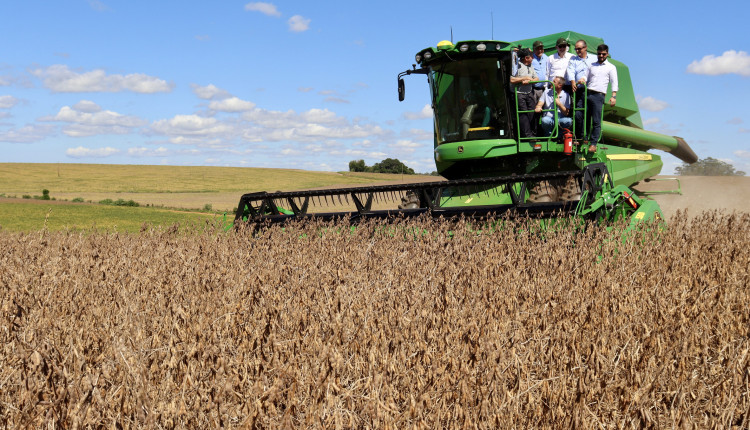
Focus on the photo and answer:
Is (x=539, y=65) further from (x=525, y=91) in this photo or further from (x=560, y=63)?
(x=525, y=91)

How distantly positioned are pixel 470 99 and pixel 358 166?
61399 millimetres

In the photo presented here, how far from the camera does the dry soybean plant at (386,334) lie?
5.46 ft

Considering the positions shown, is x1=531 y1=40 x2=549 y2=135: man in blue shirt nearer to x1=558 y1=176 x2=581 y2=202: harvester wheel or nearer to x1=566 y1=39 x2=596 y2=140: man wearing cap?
x1=566 y1=39 x2=596 y2=140: man wearing cap

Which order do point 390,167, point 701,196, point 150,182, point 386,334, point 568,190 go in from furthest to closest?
point 390,167
point 150,182
point 701,196
point 568,190
point 386,334

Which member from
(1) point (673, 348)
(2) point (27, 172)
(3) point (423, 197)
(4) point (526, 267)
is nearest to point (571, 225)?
(4) point (526, 267)

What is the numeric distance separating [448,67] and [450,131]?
88 cm

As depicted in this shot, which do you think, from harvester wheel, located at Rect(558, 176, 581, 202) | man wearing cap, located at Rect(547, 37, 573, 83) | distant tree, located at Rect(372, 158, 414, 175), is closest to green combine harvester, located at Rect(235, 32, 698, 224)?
harvester wheel, located at Rect(558, 176, 581, 202)

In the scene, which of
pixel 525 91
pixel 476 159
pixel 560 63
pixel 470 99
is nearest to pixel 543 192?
pixel 476 159

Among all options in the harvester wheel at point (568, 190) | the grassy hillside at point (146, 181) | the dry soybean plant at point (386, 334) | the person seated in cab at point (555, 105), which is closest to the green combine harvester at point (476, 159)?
the harvester wheel at point (568, 190)

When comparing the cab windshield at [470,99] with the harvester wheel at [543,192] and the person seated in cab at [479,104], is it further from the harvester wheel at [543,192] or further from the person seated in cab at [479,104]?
the harvester wheel at [543,192]

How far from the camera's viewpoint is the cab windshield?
838 cm

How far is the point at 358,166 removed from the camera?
69.8 meters

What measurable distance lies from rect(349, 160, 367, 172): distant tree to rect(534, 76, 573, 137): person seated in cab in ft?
201

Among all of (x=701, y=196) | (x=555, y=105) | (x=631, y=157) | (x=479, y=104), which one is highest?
(x=479, y=104)
